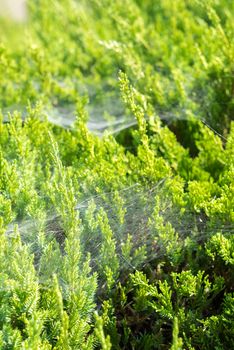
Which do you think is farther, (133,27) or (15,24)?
(15,24)

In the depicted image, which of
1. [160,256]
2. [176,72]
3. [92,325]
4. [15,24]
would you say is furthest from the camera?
[15,24]

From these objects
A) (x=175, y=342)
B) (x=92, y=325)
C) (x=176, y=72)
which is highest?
(x=176, y=72)

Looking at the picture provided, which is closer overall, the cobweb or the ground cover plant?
the ground cover plant

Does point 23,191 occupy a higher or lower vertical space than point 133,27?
lower

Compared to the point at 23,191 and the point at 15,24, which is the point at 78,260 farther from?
the point at 15,24

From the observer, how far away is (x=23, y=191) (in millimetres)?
2607

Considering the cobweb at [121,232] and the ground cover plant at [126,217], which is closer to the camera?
the ground cover plant at [126,217]

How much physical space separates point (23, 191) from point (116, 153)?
22.4 inches

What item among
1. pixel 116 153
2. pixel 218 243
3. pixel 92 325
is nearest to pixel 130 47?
pixel 116 153

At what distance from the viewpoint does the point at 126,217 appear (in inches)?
102

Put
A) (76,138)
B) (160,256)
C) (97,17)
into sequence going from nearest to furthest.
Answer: (160,256) < (76,138) < (97,17)

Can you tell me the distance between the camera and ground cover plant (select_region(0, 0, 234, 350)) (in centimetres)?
223

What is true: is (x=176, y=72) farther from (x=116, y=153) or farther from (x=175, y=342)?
(x=175, y=342)

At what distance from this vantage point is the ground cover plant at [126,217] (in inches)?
87.7
